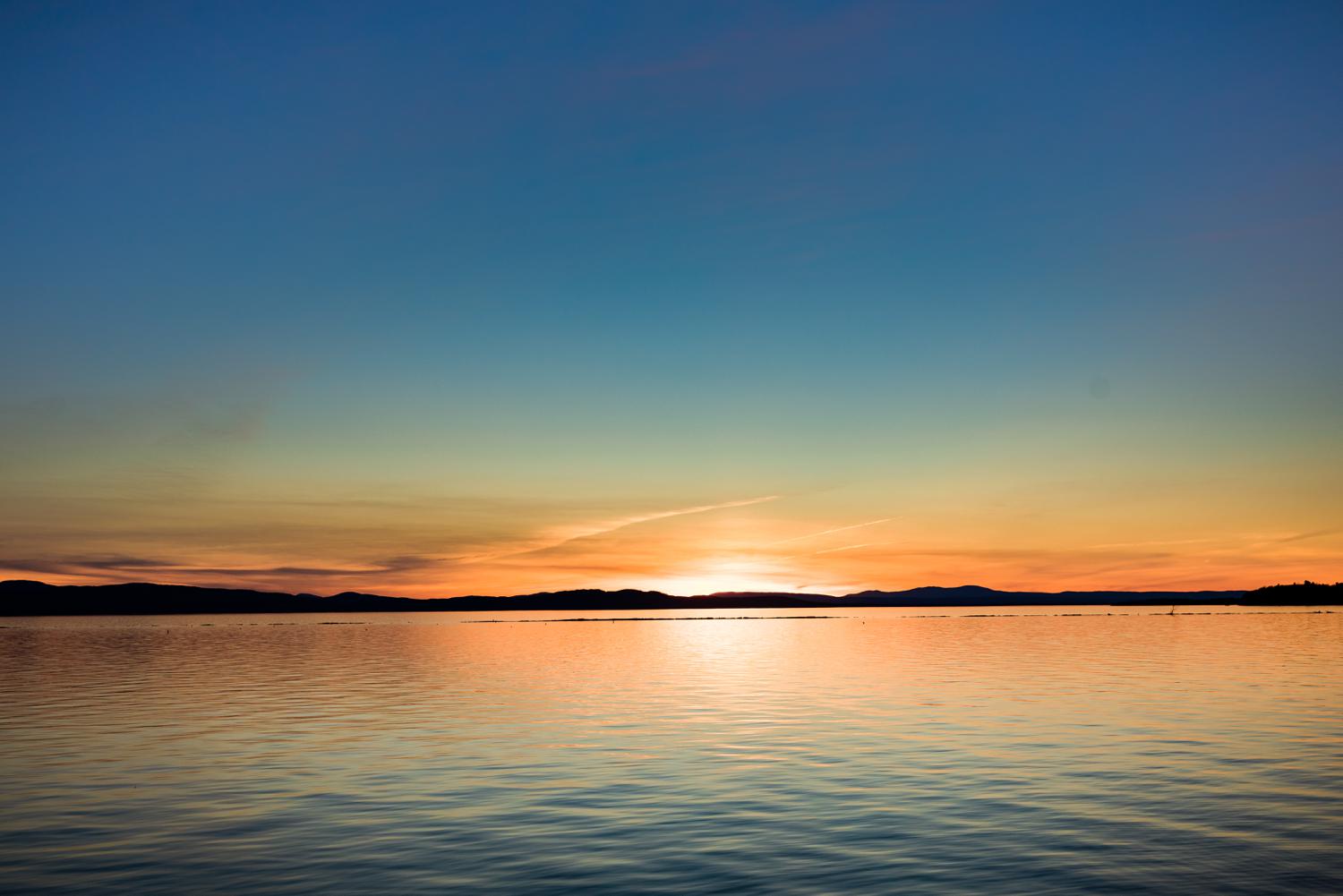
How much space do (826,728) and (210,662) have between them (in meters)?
69.3

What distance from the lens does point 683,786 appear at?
30.1m

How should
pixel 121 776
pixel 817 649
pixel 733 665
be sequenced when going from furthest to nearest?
pixel 817 649
pixel 733 665
pixel 121 776

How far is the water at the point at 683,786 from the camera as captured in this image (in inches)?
810

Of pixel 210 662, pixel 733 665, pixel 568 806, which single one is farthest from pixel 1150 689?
pixel 210 662

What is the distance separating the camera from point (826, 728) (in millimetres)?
42750

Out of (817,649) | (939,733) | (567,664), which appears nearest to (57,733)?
(939,733)

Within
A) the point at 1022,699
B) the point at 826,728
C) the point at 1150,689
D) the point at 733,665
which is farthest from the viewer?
the point at 733,665

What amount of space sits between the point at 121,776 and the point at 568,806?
15.2 m

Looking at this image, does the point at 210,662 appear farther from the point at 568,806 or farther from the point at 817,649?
the point at 568,806

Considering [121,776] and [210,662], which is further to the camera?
[210,662]

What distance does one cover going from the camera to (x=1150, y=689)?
57531mm

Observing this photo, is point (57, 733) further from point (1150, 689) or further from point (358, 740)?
point (1150, 689)

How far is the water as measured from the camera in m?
20.6

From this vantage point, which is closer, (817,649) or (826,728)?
(826,728)
